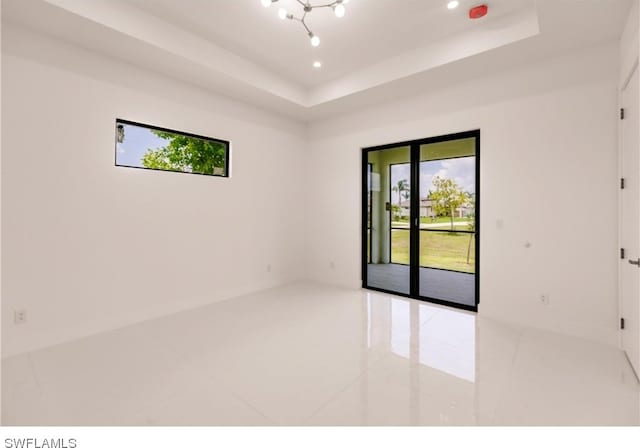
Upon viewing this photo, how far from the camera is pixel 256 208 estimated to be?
4.88 metres

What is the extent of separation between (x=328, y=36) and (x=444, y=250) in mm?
3044

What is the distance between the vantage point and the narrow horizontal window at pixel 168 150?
356cm

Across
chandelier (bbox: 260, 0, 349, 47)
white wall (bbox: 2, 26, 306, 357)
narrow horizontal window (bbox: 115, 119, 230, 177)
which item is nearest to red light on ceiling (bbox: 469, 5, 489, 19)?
chandelier (bbox: 260, 0, 349, 47)

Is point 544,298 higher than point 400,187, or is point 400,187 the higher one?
point 400,187

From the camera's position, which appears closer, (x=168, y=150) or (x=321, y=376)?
(x=321, y=376)

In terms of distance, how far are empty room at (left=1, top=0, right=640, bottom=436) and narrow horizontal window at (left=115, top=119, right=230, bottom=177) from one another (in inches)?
1.2

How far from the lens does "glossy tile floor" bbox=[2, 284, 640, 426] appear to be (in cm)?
194

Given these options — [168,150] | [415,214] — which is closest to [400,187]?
[415,214]

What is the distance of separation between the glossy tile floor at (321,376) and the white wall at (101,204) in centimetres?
39

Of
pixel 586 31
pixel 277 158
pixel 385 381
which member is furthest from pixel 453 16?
pixel 385 381

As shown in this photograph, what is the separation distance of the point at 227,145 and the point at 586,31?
4160mm

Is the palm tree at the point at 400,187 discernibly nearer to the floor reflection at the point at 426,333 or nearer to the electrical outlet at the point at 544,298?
the floor reflection at the point at 426,333

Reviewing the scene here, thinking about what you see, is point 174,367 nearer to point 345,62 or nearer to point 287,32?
point 287,32

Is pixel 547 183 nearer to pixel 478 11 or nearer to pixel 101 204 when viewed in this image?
pixel 478 11
